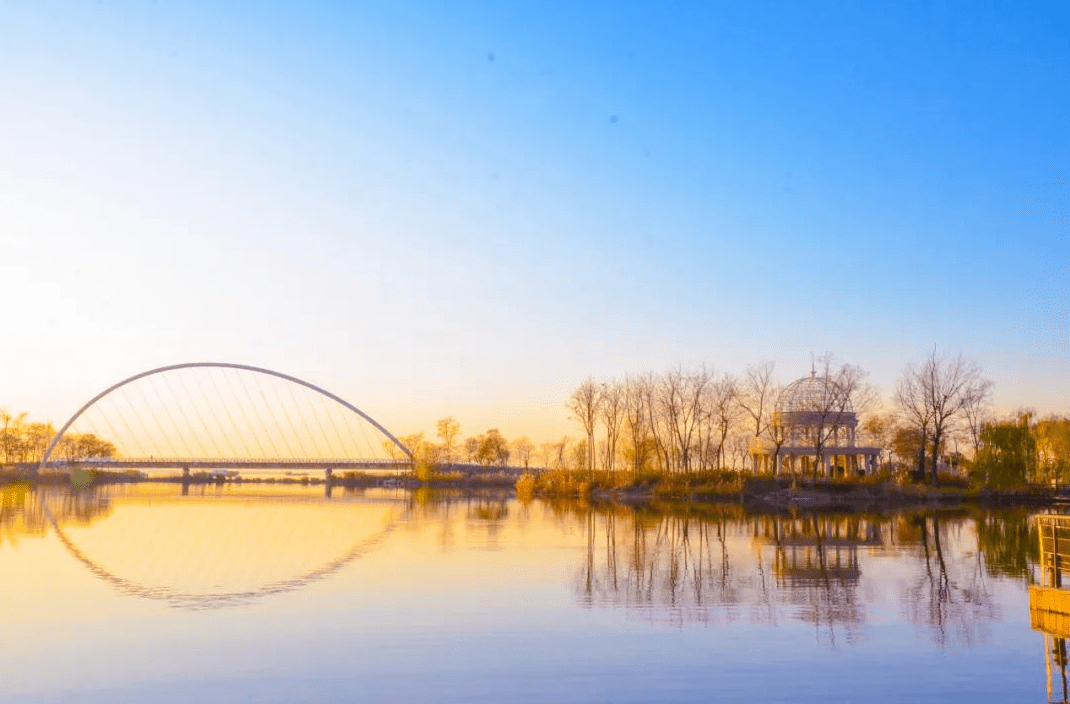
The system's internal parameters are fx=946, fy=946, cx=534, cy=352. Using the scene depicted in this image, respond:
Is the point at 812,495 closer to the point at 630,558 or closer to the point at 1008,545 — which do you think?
the point at 1008,545

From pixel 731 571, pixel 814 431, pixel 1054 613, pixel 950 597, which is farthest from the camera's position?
pixel 814 431

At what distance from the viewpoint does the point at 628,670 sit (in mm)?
16797

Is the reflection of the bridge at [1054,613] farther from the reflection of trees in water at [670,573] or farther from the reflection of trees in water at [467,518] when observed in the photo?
the reflection of trees in water at [467,518]

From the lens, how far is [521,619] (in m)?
22.0

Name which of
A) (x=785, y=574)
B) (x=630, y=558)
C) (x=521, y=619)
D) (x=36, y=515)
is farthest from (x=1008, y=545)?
(x=36, y=515)

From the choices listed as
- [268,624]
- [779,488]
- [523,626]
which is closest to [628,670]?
[523,626]

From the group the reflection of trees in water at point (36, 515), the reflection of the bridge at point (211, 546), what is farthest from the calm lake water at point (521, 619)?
the reflection of trees in water at point (36, 515)

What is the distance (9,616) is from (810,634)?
60.3 ft

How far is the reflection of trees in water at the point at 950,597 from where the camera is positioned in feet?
67.5

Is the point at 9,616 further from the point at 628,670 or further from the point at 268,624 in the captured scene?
the point at 628,670

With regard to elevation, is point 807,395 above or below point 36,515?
above

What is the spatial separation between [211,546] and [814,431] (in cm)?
6044

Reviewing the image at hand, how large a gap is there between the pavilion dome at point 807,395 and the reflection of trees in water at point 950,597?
158 feet

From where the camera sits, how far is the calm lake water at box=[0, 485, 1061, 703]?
15914mm
